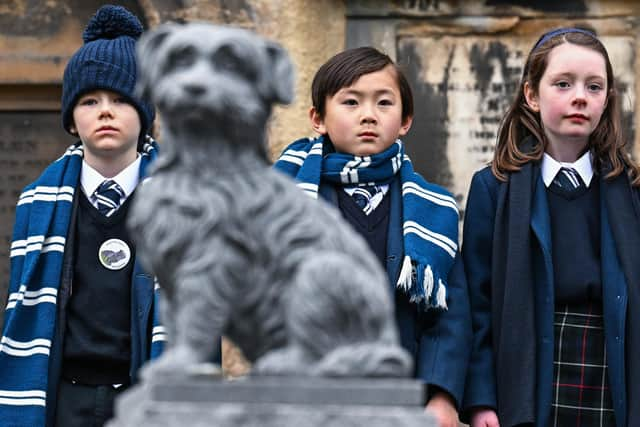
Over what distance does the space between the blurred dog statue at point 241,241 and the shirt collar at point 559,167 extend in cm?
155

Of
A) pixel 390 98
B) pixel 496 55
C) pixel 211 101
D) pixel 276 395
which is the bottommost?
pixel 276 395

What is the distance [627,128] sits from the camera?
5922 mm

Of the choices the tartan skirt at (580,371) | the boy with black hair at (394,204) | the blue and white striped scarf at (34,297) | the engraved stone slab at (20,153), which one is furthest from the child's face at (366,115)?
the engraved stone slab at (20,153)

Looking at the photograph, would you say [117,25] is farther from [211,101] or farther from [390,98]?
[211,101]

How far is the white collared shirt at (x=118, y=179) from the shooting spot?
4562 millimetres

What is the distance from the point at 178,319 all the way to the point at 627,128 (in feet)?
10.5

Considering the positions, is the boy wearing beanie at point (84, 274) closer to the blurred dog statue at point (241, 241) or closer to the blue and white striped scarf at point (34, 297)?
the blue and white striped scarf at point (34, 297)

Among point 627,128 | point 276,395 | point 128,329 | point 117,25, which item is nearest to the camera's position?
point 276,395

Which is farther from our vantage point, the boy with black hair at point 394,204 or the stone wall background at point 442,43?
the stone wall background at point 442,43

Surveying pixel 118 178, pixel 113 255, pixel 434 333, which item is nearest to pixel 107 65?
pixel 118 178

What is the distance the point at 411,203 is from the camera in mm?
4375

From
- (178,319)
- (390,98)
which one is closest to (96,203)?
(390,98)

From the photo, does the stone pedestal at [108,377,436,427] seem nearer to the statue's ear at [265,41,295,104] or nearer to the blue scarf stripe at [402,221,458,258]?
the statue's ear at [265,41,295,104]

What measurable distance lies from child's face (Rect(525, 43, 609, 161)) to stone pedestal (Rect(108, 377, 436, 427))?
1738 mm
